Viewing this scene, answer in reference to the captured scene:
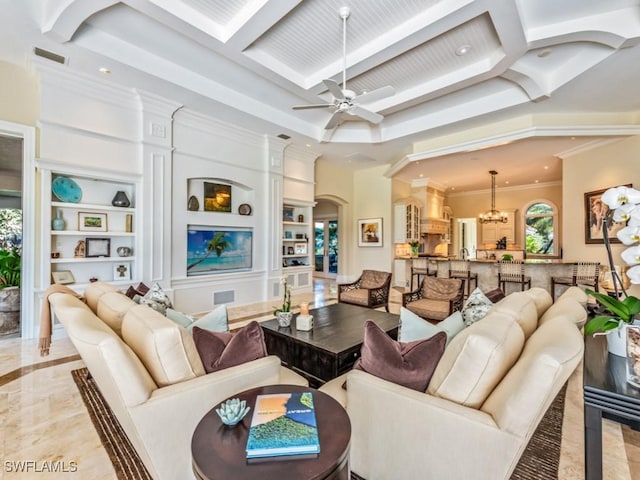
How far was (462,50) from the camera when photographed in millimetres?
3988

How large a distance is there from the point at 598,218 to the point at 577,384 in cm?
443

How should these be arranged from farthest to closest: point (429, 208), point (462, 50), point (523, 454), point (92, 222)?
point (429, 208) < point (92, 222) < point (462, 50) < point (523, 454)

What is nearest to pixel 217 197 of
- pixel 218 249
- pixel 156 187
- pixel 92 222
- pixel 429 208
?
pixel 218 249

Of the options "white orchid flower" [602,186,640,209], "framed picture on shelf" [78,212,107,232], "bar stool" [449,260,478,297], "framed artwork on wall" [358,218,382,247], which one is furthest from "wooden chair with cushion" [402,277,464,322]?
"framed picture on shelf" [78,212,107,232]

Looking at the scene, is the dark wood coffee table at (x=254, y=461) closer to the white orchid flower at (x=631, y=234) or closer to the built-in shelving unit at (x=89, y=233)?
the white orchid flower at (x=631, y=234)

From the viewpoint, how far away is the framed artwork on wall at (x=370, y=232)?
28.9ft

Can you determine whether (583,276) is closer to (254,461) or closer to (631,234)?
(631,234)

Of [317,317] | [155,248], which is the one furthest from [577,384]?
[155,248]

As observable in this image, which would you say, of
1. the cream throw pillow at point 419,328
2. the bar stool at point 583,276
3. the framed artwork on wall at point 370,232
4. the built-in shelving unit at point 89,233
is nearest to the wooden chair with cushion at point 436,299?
the cream throw pillow at point 419,328

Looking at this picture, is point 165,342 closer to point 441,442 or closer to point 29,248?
point 441,442

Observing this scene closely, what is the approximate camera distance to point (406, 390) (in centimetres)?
148

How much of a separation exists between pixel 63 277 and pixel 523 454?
535cm

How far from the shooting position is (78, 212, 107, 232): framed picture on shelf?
4480mm

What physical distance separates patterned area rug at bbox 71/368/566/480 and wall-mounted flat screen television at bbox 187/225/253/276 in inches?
127
